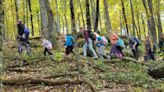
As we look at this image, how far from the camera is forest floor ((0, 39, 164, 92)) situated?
10156 millimetres

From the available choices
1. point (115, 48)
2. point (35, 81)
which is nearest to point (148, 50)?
point (115, 48)

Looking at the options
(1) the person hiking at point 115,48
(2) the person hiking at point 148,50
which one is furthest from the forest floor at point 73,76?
(2) the person hiking at point 148,50

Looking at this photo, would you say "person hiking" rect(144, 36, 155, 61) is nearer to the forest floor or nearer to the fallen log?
the forest floor

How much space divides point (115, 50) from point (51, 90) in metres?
6.28

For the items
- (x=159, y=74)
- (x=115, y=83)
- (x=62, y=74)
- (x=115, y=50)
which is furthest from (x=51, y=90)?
(x=115, y=50)

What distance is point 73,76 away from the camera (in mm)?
11344

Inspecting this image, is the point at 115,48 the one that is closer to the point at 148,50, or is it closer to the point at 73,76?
the point at 148,50

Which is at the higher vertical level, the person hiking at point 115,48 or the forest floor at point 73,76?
the person hiking at point 115,48

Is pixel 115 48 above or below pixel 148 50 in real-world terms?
above

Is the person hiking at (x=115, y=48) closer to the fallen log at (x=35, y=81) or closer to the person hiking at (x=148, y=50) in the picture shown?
the person hiking at (x=148, y=50)

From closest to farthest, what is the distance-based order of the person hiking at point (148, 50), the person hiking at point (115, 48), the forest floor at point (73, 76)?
1. the forest floor at point (73, 76)
2. the person hiking at point (115, 48)
3. the person hiking at point (148, 50)

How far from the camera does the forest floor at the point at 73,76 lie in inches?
400

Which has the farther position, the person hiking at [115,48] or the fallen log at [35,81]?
the person hiking at [115,48]

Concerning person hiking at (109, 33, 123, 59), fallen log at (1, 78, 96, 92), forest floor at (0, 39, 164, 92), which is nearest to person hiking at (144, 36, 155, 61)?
forest floor at (0, 39, 164, 92)
